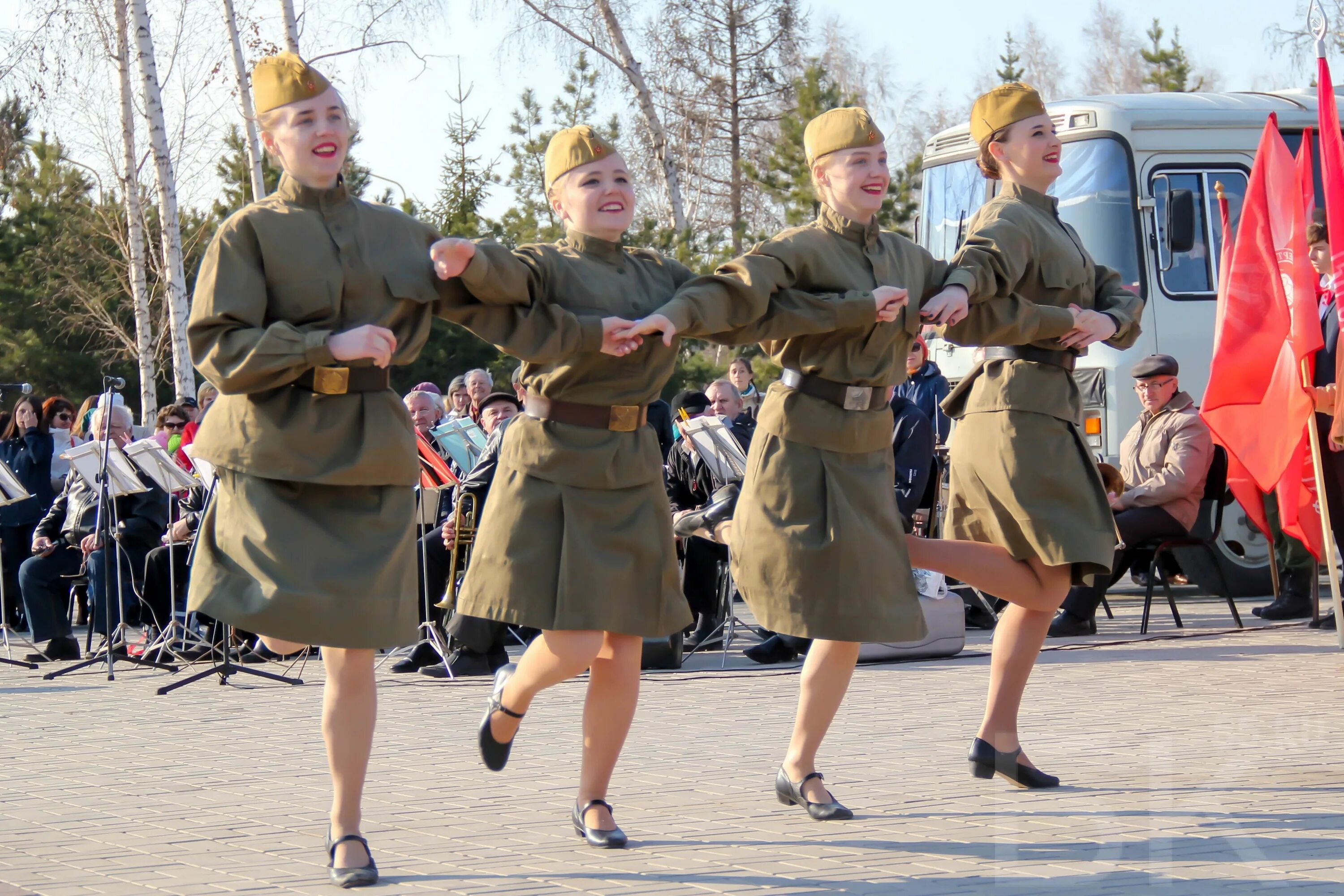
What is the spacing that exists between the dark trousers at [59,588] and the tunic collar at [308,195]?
6.64 metres

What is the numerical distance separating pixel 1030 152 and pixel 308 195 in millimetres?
2378

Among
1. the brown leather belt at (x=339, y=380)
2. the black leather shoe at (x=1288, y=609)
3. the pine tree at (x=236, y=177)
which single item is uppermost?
→ the pine tree at (x=236, y=177)

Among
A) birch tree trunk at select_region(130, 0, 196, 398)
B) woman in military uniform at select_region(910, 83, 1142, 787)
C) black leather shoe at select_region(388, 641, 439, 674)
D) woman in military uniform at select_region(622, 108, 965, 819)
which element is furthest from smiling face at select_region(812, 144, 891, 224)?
birch tree trunk at select_region(130, 0, 196, 398)

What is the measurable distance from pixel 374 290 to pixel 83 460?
584cm

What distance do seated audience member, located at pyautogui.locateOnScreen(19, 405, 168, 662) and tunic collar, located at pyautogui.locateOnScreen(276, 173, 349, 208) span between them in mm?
6450

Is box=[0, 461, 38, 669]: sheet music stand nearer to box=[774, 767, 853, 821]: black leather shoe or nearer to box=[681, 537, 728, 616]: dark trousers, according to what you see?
box=[681, 537, 728, 616]: dark trousers

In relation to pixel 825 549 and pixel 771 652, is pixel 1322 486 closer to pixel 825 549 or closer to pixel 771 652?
pixel 771 652

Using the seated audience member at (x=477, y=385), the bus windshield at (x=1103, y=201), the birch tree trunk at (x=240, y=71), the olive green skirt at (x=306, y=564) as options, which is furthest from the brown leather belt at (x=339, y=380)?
the birch tree trunk at (x=240, y=71)

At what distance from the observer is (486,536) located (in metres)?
4.55

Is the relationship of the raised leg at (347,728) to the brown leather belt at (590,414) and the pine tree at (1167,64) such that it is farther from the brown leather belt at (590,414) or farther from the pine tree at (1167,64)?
the pine tree at (1167,64)

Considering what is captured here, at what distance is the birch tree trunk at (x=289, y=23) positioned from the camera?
1903 centimetres

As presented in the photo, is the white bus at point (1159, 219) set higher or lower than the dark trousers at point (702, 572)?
higher

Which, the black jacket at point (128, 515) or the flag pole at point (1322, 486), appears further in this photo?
the black jacket at point (128, 515)

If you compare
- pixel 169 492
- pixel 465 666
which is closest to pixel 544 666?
pixel 465 666
